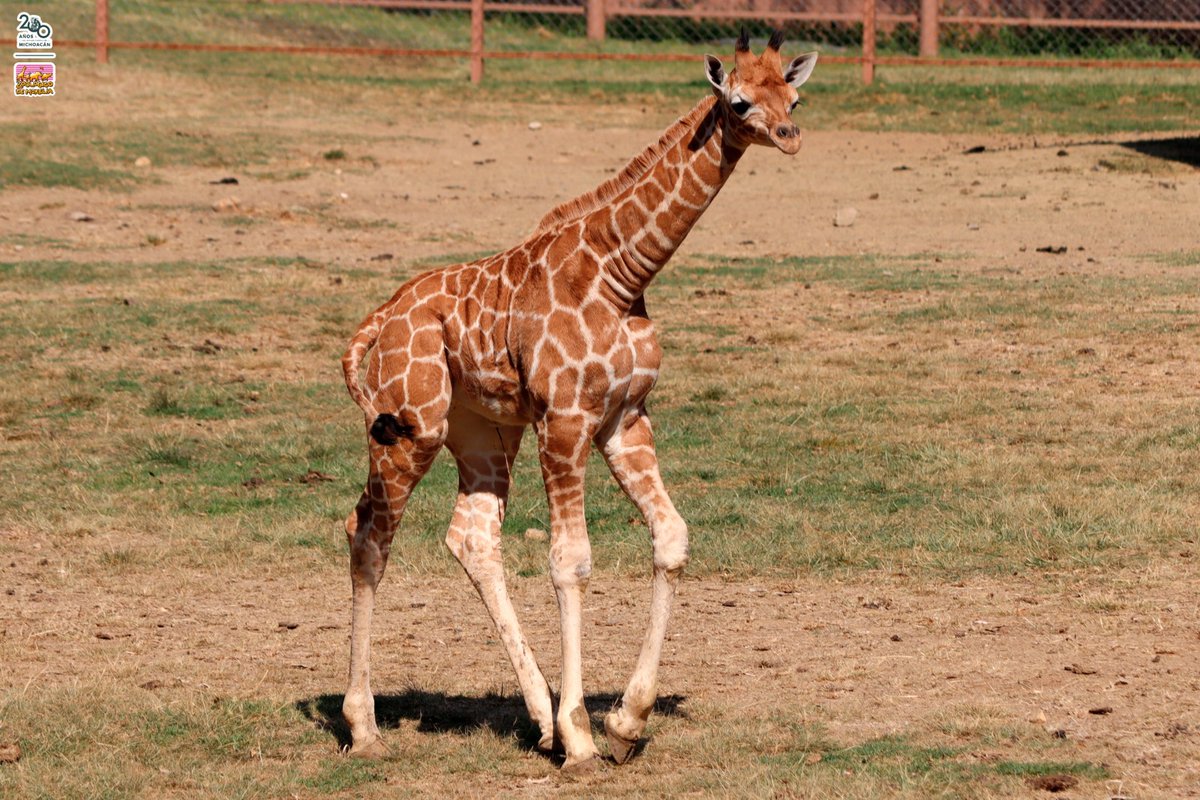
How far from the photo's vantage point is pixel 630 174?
23.8 ft

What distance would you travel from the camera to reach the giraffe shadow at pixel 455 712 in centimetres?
741

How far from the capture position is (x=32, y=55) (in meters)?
26.1

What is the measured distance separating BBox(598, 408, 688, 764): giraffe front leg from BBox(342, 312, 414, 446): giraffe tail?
825 millimetres

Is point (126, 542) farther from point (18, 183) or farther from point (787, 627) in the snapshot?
point (18, 183)

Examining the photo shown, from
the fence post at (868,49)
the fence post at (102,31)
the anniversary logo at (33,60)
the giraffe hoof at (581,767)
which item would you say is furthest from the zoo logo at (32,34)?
the giraffe hoof at (581,767)

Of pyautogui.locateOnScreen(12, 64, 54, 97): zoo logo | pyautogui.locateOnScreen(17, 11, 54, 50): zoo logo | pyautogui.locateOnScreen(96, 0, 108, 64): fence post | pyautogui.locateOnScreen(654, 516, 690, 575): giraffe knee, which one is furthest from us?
pyautogui.locateOnScreen(17, 11, 54, 50): zoo logo

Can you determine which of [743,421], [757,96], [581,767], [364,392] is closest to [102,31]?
[743,421]

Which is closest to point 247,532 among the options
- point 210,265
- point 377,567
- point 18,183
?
point 377,567

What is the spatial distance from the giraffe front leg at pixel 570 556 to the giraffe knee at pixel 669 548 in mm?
Answer: 274

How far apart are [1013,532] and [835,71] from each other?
65.0ft

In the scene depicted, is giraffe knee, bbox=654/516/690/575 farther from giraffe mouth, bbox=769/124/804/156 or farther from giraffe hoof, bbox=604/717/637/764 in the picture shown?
giraffe mouth, bbox=769/124/804/156

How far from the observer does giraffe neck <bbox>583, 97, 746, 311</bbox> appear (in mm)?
7012

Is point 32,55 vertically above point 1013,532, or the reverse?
point 32,55

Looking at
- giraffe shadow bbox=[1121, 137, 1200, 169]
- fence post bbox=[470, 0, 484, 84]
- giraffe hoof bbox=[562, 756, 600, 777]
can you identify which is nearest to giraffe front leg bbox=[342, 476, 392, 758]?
giraffe hoof bbox=[562, 756, 600, 777]
